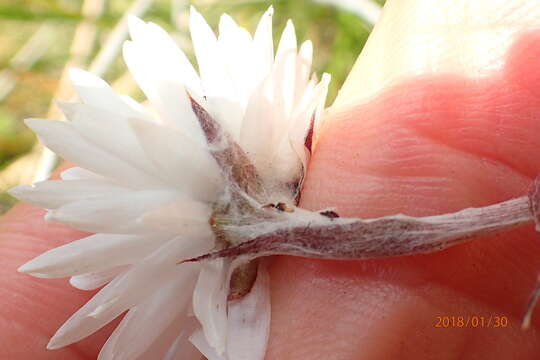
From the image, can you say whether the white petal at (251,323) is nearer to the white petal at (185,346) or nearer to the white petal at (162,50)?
the white petal at (185,346)

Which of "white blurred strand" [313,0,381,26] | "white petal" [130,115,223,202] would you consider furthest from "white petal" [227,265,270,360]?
"white blurred strand" [313,0,381,26]

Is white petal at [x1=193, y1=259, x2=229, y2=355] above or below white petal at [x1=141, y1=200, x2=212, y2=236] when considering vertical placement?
below

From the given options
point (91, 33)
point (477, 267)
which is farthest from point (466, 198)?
point (91, 33)

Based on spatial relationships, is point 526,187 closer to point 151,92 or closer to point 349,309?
point 349,309

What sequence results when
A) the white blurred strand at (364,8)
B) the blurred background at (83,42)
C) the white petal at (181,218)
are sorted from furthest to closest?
1. the blurred background at (83,42)
2. the white blurred strand at (364,8)
3. the white petal at (181,218)

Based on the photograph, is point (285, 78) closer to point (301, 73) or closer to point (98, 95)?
point (301, 73)

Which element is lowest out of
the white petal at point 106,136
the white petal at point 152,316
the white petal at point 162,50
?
the white petal at point 152,316

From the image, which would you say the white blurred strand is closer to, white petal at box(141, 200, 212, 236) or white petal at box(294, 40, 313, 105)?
white petal at box(294, 40, 313, 105)
